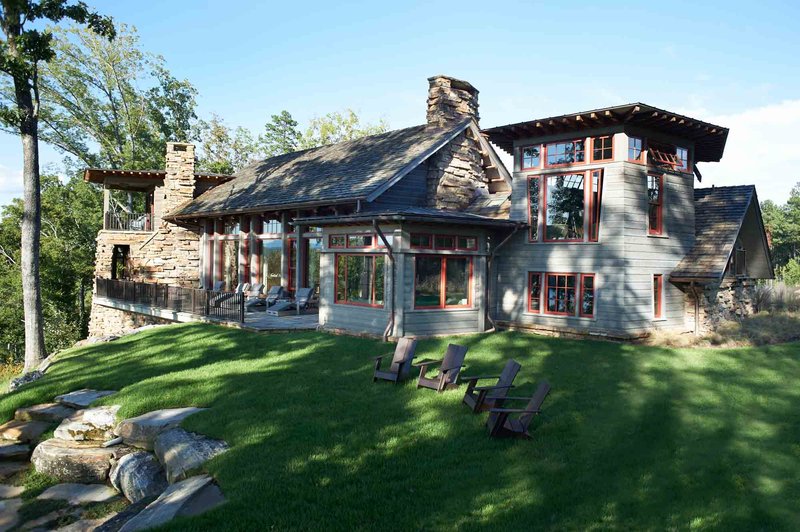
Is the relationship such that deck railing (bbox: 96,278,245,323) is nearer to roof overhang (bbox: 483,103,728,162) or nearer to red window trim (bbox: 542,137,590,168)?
roof overhang (bbox: 483,103,728,162)

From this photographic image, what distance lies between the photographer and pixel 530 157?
16375 millimetres

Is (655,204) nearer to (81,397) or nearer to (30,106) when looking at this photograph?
(81,397)

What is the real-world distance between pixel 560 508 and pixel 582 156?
452 inches

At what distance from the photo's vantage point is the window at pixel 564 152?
15297 mm

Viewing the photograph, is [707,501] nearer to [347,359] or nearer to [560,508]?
[560,508]

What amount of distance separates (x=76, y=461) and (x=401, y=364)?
500 cm

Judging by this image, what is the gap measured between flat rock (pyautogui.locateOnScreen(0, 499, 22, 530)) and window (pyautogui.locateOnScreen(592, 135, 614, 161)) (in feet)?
45.1

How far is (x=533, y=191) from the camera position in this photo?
16297 mm

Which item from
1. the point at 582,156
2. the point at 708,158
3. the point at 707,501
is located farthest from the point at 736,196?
the point at 707,501

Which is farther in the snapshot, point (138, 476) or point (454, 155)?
point (454, 155)

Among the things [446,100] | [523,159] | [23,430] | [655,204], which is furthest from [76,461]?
[446,100]

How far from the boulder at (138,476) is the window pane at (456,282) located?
9026 millimetres

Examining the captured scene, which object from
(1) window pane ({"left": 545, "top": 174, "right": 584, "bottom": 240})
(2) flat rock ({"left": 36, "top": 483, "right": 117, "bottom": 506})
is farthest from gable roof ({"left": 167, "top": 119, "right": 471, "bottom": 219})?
(2) flat rock ({"left": 36, "top": 483, "right": 117, "bottom": 506})

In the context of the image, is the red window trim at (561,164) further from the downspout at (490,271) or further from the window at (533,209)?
the downspout at (490,271)
